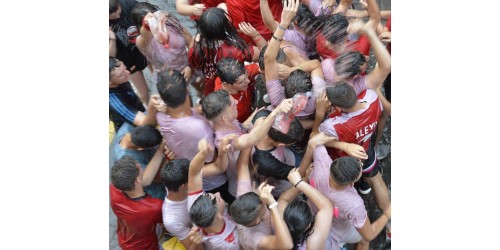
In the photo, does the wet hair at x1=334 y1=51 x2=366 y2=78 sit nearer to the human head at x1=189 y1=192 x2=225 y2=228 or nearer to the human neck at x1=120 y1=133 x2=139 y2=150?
the human head at x1=189 y1=192 x2=225 y2=228

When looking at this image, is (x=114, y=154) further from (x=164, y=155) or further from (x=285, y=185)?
(x=285, y=185)

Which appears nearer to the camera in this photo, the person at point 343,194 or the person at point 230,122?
the person at point 343,194

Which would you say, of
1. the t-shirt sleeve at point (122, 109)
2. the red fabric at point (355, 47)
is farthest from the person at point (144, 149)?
the red fabric at point (355, 47)

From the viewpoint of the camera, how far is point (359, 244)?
2.86 meters

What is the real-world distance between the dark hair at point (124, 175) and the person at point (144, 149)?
159 mm

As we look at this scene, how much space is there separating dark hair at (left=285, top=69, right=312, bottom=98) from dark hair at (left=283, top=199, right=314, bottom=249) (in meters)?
0.62

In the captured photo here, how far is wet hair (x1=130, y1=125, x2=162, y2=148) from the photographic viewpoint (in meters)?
2.75

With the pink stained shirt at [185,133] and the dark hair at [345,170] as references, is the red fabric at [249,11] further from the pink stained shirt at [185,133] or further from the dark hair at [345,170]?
the dark hair at [345,170]

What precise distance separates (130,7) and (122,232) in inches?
54.8

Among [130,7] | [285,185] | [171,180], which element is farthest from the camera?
[130,7]

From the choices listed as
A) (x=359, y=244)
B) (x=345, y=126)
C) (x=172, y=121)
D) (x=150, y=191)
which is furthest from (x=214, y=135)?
(x=359, y=244)

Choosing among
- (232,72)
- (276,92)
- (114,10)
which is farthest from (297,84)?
(114,10)

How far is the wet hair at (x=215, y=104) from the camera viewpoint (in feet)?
8.61

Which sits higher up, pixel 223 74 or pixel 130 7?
pixel 130 7
